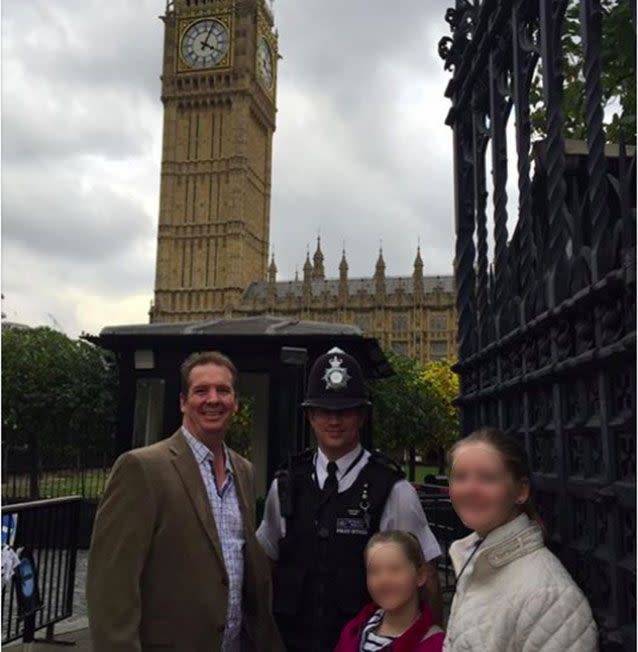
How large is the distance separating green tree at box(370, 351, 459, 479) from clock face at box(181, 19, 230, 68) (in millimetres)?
47738

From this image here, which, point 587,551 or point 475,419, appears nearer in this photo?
point 587,551

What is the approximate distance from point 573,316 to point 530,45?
1229 millimetres

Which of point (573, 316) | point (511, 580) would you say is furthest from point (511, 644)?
point (573, 316)

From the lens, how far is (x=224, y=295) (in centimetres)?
7106

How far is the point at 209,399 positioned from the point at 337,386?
0.49 meters

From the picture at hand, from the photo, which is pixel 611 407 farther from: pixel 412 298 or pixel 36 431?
pixel 412 298

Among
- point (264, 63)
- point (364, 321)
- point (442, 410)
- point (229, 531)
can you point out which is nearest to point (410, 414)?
point (442, 410)

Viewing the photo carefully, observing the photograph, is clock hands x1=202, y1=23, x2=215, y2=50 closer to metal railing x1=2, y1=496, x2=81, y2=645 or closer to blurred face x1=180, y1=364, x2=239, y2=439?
metal railing x1=2, y1=496, x2=81, y2=645

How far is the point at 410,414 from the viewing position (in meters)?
32.6

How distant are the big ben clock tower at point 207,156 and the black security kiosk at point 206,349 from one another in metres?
61.5

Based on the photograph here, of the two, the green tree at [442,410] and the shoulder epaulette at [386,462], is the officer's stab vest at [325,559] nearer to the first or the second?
the shoulder epaulette at [386,462]

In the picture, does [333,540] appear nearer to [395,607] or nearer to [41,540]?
[395,607]

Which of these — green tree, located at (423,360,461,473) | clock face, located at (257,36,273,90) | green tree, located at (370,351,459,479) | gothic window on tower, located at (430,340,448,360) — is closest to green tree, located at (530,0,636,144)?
green tree, located at (370,351,459,479)

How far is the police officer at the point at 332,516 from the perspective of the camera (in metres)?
2.73
